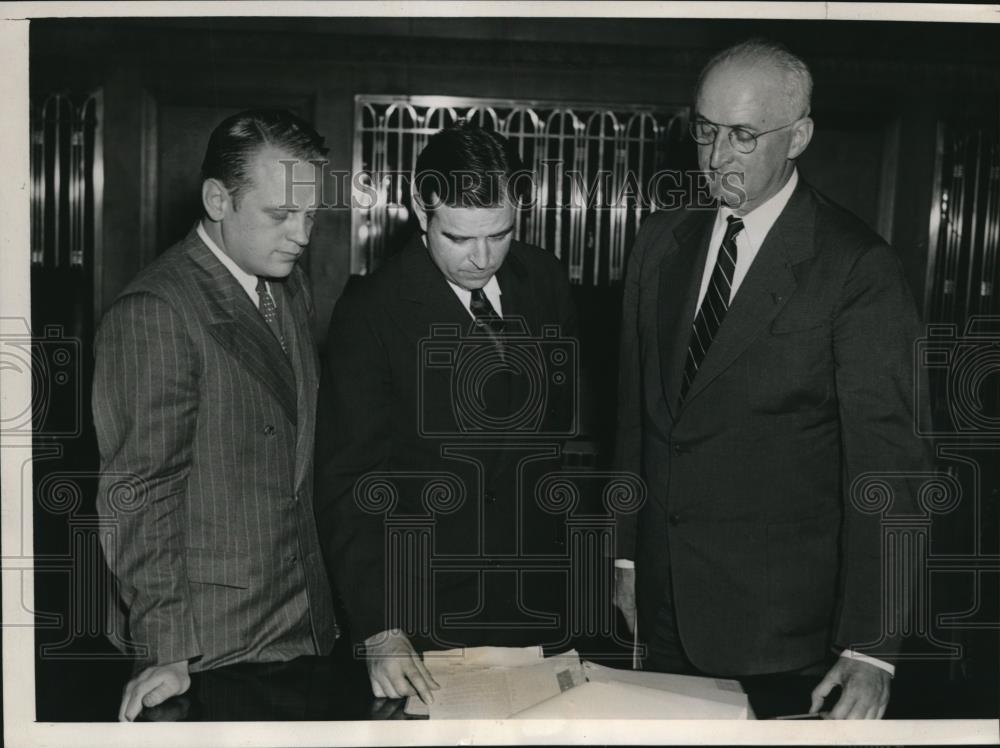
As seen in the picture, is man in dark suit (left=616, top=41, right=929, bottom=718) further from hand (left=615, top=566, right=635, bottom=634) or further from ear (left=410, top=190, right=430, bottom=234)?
ear (left=410, top=190, right=430, bottom=234)

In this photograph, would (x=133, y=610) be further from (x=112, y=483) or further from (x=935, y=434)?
(x=935, y=434)

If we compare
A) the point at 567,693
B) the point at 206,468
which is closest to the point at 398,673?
the point at 567,693

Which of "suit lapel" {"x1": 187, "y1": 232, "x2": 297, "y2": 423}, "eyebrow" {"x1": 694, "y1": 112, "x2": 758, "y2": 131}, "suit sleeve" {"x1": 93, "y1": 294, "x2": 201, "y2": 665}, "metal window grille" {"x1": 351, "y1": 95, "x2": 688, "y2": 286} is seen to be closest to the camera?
"suit sleeve" {"x1": 93, "y1": 294, "x2": 201, "y2": 665}

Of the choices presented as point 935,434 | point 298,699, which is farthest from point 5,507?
point 935,434

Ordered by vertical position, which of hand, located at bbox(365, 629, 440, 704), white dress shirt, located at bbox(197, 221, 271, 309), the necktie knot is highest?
the necktie knot

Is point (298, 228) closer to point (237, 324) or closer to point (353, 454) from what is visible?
point (237, 324)

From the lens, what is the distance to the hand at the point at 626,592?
208 cm

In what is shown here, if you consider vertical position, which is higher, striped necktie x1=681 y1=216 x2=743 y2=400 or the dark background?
the dark background

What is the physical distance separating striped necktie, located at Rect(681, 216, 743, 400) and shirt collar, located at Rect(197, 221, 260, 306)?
0.82 metres

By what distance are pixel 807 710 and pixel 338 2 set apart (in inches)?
59.0

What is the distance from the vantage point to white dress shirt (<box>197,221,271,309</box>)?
6.01ft

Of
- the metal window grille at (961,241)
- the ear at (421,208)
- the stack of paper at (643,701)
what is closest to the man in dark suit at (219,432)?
the ear at (421,208)

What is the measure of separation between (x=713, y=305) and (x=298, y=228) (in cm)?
79

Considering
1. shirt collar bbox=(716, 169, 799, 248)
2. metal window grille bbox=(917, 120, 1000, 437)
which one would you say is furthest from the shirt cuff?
metal window grille bbox=(917, 120, 1000, 437)
